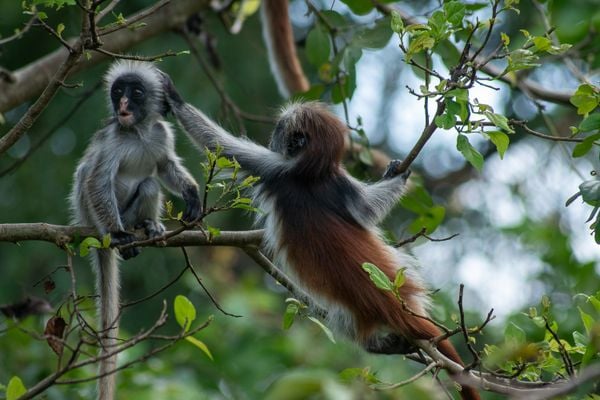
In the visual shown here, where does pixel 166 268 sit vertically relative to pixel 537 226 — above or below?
below

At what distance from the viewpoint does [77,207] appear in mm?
5336

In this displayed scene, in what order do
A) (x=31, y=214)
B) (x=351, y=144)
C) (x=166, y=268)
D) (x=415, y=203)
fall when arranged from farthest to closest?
(x=166, y=268)
(x=31, y=214)
(x=351, y=144)
(x=415, y=203)

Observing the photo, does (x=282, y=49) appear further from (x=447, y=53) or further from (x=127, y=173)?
(x=127, y=173)

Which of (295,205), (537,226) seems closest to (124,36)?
(295,205)

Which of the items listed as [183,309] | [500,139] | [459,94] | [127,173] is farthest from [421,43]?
[127,173]

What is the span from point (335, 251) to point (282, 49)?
2857 millimetres

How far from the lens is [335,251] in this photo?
4.62 metres

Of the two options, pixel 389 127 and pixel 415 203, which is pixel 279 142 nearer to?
pixel 415 203

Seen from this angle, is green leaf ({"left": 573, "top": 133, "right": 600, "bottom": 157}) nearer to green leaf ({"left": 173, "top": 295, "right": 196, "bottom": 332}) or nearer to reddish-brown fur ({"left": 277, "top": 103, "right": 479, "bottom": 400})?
reddish-brown fur ({"left": 277, "top": 103, "right": 479, "bottom": 400})

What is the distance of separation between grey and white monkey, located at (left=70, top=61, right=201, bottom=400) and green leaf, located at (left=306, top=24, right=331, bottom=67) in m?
1.19

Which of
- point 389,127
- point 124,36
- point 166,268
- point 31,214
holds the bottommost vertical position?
point 166,268

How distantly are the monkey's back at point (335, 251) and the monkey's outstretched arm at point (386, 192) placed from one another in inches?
5.7

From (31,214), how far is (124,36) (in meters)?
5.10

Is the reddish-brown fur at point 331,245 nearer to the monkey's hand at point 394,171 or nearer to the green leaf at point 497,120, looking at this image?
the monkey's hand at point 394,171
